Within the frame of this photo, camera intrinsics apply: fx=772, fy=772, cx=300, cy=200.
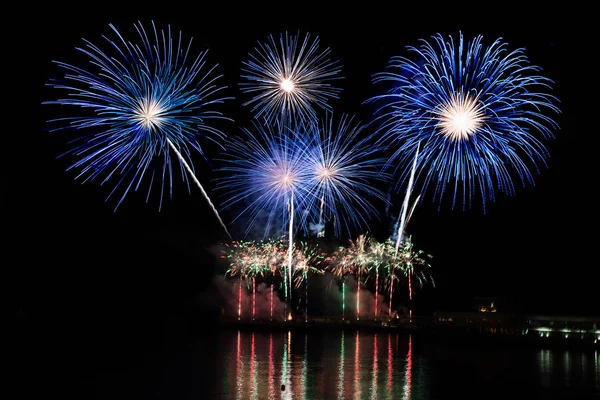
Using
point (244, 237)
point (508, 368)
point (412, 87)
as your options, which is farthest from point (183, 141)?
point (244, 237)

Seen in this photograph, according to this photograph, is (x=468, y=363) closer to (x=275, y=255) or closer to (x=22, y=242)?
(x=275, y=255)

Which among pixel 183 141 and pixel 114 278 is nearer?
pixel 183 141

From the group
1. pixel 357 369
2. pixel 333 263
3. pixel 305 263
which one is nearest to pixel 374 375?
pixel 357 369

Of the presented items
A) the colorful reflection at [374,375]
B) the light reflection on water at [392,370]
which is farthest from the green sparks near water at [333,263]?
the colorful reflection at [374,375]

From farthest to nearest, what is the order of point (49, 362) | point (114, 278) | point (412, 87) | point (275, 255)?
point (114, 278)
point (275, 255)
point (49, 362)
point (412, 87)

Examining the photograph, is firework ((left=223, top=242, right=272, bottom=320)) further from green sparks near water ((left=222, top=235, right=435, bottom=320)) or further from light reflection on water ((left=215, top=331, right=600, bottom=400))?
light reflection on water ((left=215, top=331, right=600, bottom=400))

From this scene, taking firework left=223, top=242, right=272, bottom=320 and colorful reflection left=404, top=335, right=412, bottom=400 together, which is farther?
firework left=223, top=242, right=272, bottom=320

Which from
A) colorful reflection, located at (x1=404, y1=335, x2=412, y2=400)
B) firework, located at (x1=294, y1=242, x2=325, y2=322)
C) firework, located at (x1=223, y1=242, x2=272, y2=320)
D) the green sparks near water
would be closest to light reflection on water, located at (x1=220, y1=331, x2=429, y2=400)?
colorful reflection, located at (x1=404, y1=335, x2=412, y2=400)

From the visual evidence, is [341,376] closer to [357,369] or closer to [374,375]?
[374,375]

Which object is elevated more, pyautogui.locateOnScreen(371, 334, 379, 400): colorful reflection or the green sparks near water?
the green sparks near water
